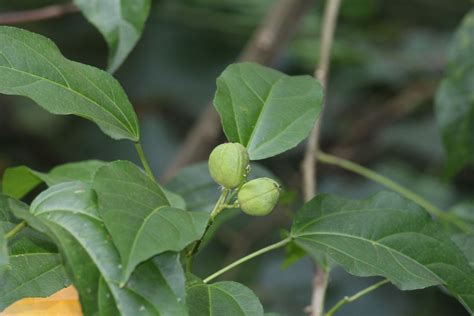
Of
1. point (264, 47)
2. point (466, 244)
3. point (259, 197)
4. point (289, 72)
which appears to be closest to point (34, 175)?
point (259, 197)

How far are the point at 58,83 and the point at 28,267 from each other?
0.49ft

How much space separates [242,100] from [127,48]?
0.75 ft

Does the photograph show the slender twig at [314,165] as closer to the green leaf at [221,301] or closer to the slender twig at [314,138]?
the slender twig at [314,138]

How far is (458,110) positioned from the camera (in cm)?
136

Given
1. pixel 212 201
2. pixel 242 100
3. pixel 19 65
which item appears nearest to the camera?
pixel 19 65

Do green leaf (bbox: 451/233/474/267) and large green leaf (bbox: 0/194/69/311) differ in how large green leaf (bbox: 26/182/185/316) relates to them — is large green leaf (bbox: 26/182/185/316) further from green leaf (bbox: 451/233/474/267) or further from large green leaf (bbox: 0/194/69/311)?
green leaf (bbox: 451/233/474/267)

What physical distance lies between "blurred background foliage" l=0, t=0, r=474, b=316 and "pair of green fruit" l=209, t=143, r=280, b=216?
4.18ft

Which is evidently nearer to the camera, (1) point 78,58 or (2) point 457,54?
(2) point 457,54

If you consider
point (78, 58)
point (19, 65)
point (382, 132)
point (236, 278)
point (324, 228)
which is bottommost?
point (236, 278)

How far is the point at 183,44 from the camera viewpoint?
2.30 metres

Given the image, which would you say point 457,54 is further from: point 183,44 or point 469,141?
point 183,44

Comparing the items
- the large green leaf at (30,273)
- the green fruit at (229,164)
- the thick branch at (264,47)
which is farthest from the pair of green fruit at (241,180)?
the thick branch at (264,47)

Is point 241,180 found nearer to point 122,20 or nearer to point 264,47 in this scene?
point 122,20

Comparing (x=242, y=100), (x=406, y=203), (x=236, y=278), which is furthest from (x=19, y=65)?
(x=236, y=278)
